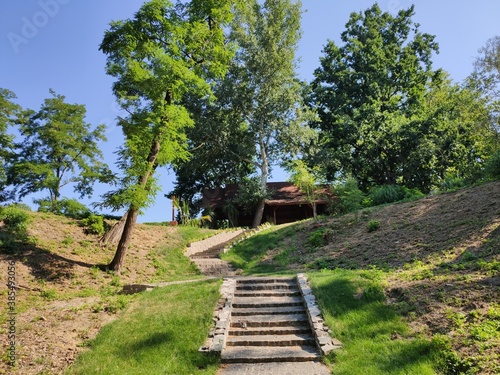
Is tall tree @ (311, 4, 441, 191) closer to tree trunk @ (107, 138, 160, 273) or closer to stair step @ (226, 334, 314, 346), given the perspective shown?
tree trunk @ (107, 138, 160, 273)

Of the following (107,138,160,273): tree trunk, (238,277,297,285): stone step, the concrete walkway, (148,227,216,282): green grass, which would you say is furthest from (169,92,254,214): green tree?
A: the concrete walkway

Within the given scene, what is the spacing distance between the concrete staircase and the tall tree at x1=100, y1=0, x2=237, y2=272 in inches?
226

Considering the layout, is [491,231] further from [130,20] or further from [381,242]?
[130,20]

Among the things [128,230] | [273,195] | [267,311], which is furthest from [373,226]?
[273,195]

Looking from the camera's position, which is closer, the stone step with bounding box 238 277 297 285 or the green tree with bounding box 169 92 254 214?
the stone step with bounding box 238 277 297 285

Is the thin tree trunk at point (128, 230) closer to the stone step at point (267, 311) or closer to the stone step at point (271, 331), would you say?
the stone step at point (267, 311)

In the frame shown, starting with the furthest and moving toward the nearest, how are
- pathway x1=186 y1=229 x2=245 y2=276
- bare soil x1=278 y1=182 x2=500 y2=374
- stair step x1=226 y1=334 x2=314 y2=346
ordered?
pathway x1=186 y1=229 x2=245 y2=276, stair step x1=226 y1=334 x2=314 y2=346, bare soil x1=278 y1=182 x2=500 y2=374

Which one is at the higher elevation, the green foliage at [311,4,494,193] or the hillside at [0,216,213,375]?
the green foliage at [311,4,494,193]

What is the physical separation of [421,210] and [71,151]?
887 inches

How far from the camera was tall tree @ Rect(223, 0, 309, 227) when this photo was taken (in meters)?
29.6

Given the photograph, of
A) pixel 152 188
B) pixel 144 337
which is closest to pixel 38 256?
pixel 152 188

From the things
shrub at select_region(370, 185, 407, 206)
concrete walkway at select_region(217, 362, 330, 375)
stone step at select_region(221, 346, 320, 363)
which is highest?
shrub at select_region(370, 185, 407, 206)

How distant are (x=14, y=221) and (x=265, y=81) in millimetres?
21182

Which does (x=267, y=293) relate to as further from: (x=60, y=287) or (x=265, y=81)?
(x=265, y=81)
